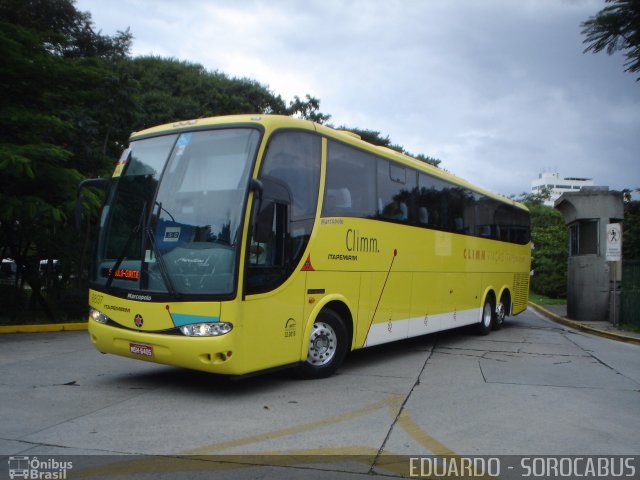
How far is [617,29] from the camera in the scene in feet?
43.6

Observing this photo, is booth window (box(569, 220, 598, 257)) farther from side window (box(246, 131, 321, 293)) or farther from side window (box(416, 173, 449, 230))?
side window (box(246, 131, 321, 293))

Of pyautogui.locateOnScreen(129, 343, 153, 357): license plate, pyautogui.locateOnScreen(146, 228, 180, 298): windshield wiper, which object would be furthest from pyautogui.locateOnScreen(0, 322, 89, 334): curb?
pyautogui.locateOnScreen(146, 228, 180, 298): windshield wiper

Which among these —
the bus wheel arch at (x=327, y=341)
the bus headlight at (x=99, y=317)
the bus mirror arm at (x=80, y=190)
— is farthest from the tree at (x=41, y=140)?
the bus wheel arch at (x=327, y=341)

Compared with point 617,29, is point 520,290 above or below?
below

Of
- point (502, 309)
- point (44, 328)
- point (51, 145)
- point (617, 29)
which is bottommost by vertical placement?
point (44, 328)

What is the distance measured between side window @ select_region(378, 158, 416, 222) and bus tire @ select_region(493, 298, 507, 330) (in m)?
6.05

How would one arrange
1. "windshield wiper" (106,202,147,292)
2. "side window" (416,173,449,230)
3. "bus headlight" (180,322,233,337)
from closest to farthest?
"bus headlight" (180,322,233,337)
"windshield wiper" (106,202,147,292)
"side window" (416,173,449,230)

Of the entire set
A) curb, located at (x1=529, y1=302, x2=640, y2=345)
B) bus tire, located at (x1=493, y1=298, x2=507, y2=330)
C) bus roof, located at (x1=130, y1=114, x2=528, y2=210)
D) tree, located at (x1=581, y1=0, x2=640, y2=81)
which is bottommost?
curb, located at (x1=529, y1=302, x2=640, y2=345)

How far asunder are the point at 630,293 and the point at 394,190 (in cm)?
1023

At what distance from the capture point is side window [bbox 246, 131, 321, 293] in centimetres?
682

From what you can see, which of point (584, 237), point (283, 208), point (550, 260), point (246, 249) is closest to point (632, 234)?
point (584, 237)

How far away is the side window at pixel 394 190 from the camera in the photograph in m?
9.54

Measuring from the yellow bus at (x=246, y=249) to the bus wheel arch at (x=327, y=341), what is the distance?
2cm

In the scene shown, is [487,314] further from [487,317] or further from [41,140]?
[41,140]
